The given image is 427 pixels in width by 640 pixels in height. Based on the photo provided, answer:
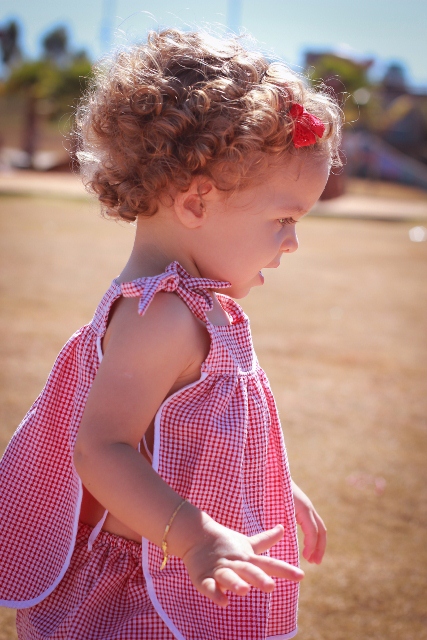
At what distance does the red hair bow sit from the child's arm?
424 mm

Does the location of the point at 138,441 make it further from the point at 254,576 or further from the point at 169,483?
the point at 254,576

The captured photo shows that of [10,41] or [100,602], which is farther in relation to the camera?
[10,41]

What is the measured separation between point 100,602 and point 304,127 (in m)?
1.07

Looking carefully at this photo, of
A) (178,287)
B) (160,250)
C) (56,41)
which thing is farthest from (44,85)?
(56,41)

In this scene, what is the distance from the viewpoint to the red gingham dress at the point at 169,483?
4.61 feet

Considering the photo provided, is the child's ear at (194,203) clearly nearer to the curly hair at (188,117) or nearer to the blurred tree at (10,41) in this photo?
the curly hair at (188,117)

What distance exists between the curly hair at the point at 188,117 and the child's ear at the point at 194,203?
0.02 meters

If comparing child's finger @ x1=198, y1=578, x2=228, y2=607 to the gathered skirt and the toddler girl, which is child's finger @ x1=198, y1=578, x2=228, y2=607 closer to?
the toddler girl

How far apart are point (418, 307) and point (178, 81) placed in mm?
7575

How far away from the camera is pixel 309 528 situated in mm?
1771

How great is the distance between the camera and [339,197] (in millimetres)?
31078

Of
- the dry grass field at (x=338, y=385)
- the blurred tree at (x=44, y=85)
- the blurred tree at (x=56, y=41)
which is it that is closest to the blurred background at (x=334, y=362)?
the dry grass field at (x=338, y=385)

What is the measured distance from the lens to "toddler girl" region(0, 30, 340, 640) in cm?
136

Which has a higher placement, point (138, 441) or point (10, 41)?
point (138, 441)
